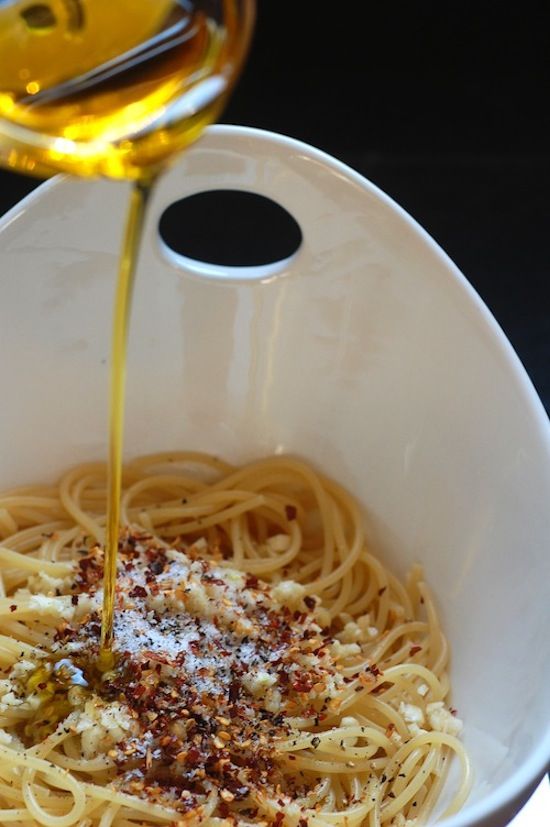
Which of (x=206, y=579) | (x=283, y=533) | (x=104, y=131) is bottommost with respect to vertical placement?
(x=283, y=533)

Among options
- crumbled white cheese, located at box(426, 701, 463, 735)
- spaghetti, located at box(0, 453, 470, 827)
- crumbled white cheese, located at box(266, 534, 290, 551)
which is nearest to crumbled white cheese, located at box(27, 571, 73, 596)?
spaghetti, located at box(0, 453, 470, 827)

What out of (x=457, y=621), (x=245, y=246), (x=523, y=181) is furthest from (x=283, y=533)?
(x=523, y=181)

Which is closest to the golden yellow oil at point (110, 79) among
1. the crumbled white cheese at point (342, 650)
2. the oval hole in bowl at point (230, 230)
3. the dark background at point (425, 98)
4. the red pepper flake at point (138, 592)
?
the red pepper flake at point (138, 592)

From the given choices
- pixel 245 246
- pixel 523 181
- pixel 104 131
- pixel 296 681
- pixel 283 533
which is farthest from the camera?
pixel 523 181

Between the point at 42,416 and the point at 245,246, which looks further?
the point at 245,246

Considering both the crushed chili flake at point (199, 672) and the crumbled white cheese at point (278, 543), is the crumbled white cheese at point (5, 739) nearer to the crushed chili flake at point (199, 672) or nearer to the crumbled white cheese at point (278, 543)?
the crushed chili flake at point (199, 672)

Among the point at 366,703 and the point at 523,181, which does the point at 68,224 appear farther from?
the point at 523,181

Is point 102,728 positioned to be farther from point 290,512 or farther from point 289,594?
point 290,512
